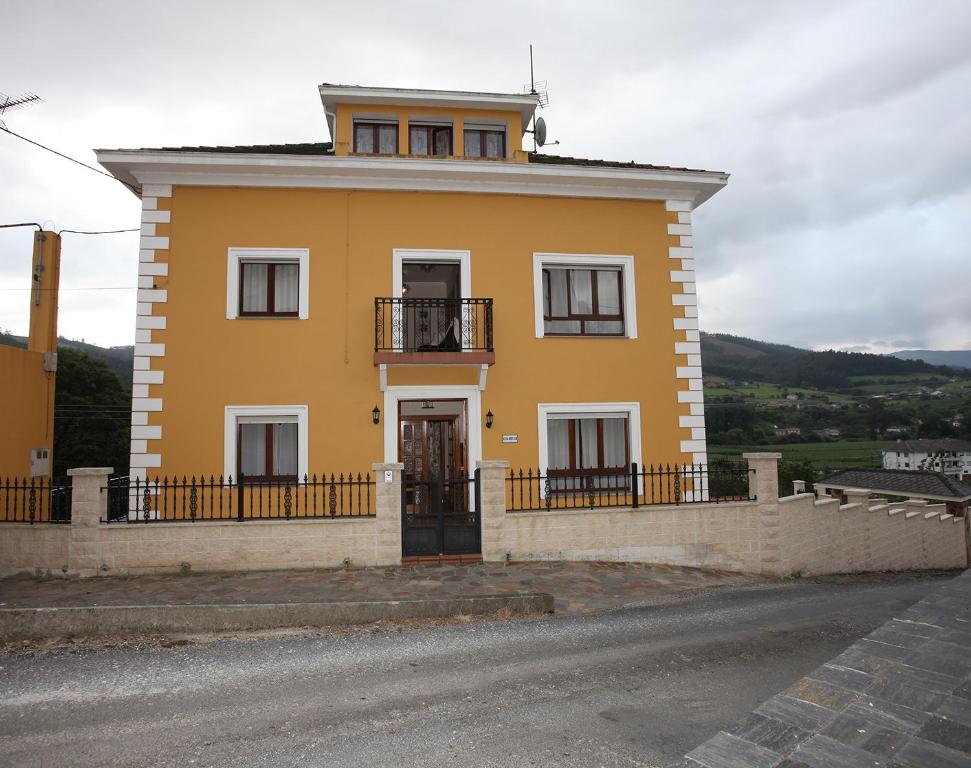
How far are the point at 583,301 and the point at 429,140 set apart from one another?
4.66 meters

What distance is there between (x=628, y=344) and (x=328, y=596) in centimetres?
728

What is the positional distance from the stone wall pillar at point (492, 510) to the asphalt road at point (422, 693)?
236 cm

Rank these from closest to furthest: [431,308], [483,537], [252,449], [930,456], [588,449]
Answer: [483,537], [252,449], [588,449], [431,308], [930,456]

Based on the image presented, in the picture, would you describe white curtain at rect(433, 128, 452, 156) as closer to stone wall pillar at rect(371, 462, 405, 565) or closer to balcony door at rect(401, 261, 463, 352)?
balcony door at rect(401, 261, 463, 352)

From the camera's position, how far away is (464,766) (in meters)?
3.69

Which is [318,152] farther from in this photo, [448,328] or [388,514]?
[388,514]

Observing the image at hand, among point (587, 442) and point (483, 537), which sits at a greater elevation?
point (587, 442)

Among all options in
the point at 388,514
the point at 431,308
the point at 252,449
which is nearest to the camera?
the point at 388,514

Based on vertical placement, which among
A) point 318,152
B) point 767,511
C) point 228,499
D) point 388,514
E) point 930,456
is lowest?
point 930,456

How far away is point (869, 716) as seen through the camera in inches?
161

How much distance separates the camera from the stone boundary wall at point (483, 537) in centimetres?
842

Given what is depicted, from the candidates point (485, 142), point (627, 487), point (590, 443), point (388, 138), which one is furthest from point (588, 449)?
point (388, 138)

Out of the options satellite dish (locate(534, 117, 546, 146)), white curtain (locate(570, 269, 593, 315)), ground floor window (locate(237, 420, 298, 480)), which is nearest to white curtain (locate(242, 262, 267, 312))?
ground floor window (locate(237, 420, 298, 480))

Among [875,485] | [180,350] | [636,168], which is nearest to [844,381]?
[875,485]
